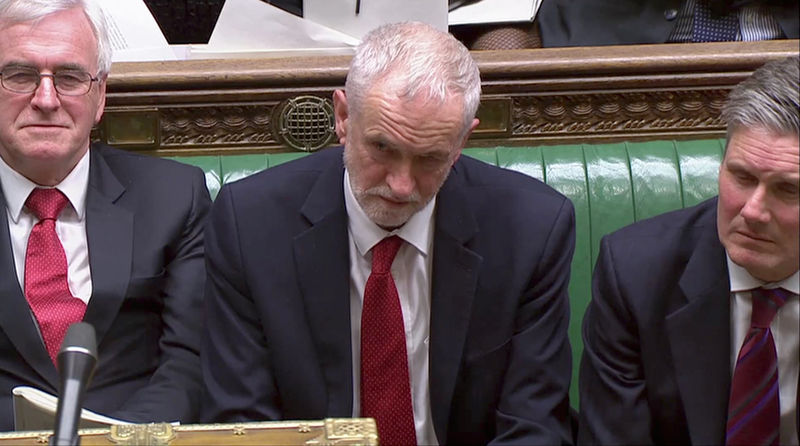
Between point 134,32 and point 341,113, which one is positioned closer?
point 341,113

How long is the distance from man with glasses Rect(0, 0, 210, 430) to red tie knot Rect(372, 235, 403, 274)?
1.28 feet

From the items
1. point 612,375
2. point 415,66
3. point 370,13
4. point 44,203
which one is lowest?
point 612,375

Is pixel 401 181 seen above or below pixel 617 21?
above

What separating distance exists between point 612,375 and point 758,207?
0.36 metres

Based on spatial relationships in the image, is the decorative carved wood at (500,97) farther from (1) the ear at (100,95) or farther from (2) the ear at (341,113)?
(2) the ear at (341,113)

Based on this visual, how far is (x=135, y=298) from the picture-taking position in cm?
213

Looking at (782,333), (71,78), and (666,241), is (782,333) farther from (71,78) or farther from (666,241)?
(71,78)

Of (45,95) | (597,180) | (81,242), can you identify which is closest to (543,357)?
(597,180)

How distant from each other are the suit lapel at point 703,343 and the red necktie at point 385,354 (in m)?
0.42

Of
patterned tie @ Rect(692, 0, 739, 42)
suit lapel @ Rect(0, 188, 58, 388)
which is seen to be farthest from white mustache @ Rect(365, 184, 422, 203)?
patterned tie @ Rect(692, 0, 739, 42)

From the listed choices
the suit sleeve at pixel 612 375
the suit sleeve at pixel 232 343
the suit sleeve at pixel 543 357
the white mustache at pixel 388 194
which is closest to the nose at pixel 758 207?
the suit sleeve at pixel 612 375

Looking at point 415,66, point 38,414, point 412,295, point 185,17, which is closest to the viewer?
point 38,414

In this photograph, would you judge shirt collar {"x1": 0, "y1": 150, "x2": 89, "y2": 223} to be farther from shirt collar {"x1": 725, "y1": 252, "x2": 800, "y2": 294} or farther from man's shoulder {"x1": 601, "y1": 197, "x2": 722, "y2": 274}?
shirt collar {"x1": 725, "y1": 252, "x2": 800, "y2": 294}

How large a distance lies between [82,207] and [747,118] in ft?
3.70
